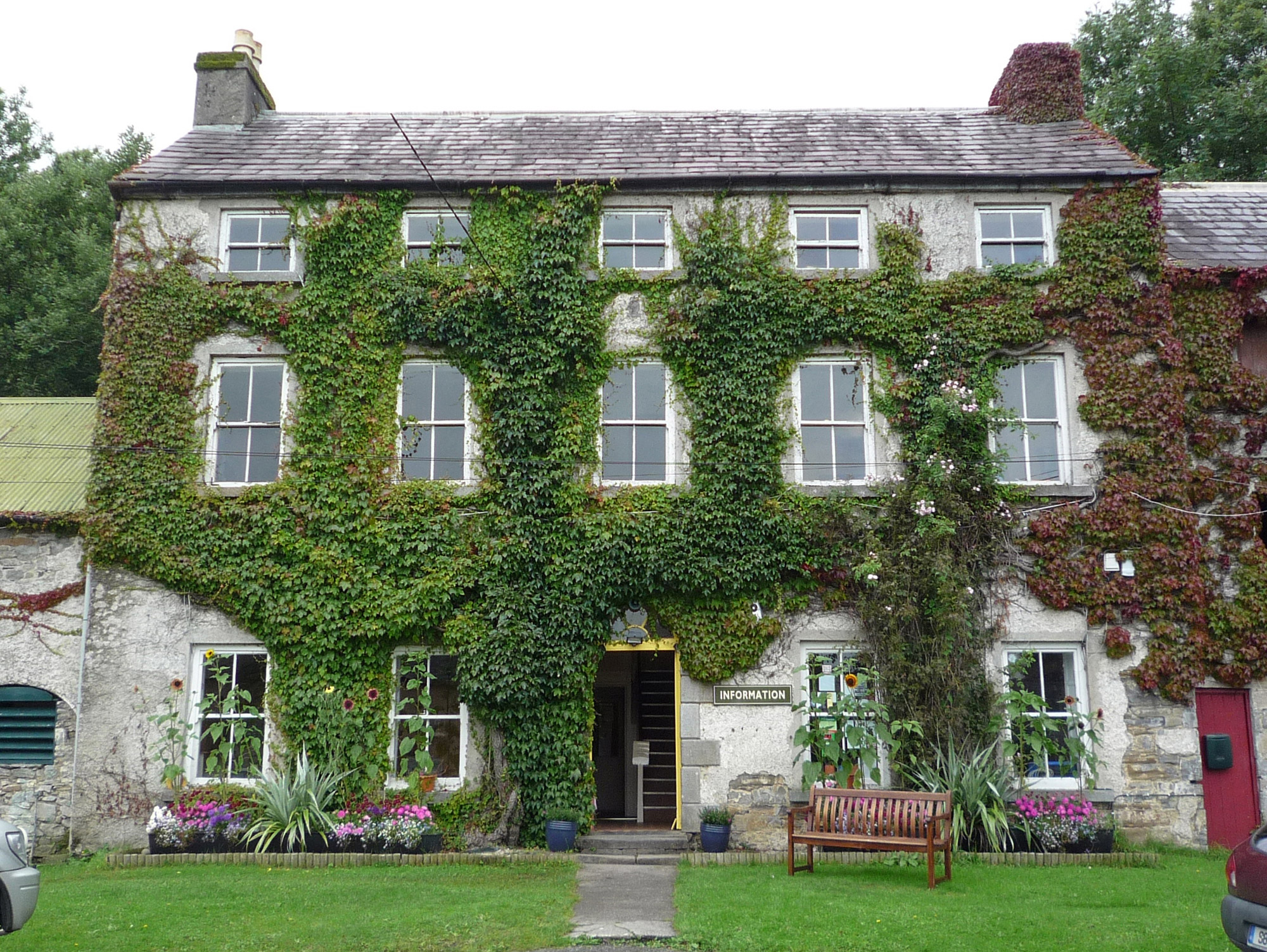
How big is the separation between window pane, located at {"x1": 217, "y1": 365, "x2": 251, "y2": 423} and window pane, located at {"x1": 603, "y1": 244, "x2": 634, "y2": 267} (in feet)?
17.8

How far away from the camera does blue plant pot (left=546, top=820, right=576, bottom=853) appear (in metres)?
12.9

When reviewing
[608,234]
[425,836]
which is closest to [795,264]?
[608,234]

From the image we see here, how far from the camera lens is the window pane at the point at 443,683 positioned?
45.5 feet

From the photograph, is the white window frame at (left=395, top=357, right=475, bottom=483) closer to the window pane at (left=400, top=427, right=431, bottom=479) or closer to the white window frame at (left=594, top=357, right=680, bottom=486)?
the window pane at (left=400, top=427, right=431, bottom=479)

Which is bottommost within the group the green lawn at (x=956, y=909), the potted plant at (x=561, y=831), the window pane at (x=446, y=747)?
the green lawn at (x=956, y=909)

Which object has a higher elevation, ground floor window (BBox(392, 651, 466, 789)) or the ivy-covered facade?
the ivy-covered facade

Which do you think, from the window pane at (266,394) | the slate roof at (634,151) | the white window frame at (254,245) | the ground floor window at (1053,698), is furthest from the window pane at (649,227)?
the ground floor window at (1053,698)

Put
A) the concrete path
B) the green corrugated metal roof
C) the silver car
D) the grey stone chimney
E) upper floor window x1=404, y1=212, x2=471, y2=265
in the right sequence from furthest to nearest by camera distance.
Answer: the grey stone chimney < upper floor window x1=404, y1=212, x2=471, y2=265 < the green corrugated metal roof < the concrete path < the silver car

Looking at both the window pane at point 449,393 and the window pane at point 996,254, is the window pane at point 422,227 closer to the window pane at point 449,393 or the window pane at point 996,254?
the window pane at point 449,393

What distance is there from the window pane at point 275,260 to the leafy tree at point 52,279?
988cm

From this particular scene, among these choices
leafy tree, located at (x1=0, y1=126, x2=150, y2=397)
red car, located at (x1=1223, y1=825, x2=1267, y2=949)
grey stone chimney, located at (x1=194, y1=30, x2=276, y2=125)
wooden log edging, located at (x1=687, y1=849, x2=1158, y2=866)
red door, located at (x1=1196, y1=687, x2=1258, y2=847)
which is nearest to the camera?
red car, located at (x1=1223, y1=825, x2=1267, y2=949)

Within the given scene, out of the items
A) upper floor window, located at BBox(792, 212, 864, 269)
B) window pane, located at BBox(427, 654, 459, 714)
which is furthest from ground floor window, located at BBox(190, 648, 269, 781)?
upper floor window, located at BBox(792, 212, 864, 269)

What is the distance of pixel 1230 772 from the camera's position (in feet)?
44.5

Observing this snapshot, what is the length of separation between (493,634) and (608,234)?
6060 millimetres
